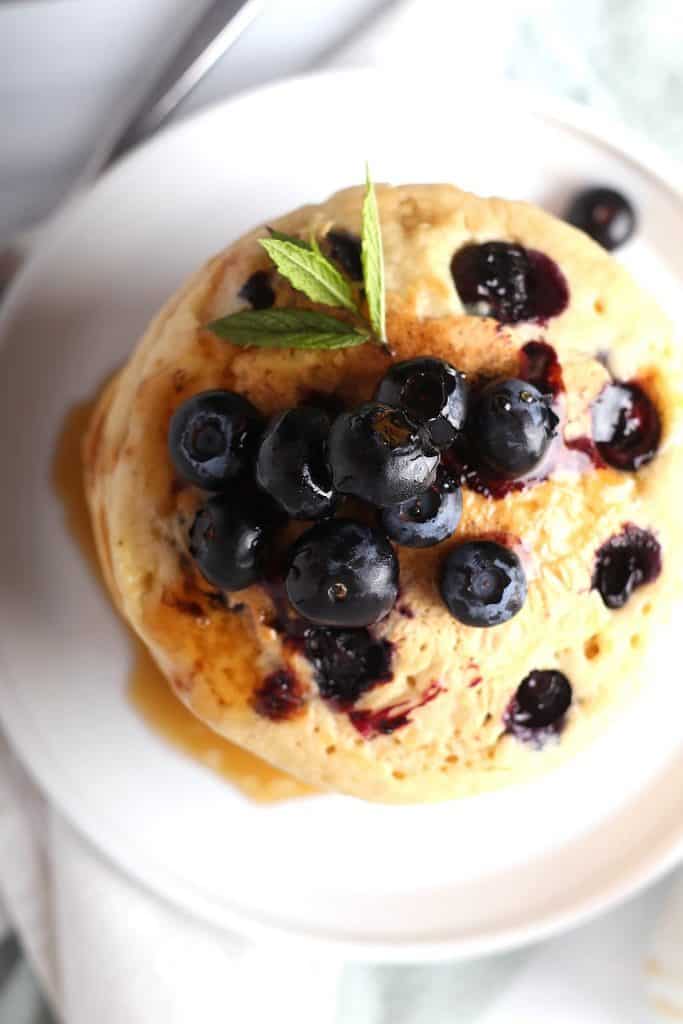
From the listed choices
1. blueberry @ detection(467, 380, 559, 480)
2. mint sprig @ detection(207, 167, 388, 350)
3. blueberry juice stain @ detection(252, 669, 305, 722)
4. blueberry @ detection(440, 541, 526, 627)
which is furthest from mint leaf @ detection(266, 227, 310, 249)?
blueberry juice stain @ detection(252, 669, 305, 722)

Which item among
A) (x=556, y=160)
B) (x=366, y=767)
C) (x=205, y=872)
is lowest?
(x=205, y=872)

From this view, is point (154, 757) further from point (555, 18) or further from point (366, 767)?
point (555, 18)

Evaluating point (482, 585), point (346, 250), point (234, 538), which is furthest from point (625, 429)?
point (234, 538)

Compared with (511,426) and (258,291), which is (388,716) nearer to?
(511,426)

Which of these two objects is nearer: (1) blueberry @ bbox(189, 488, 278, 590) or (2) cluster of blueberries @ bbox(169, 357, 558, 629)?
(2) cluster of blueberries @ bbox(169, 357, 558, 629)

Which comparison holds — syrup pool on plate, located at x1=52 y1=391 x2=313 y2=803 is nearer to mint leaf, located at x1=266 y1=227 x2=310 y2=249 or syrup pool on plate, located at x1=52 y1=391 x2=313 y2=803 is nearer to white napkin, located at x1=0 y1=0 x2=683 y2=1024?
white napkin, located at x1=0 y1=0 x2=683 y2=1024

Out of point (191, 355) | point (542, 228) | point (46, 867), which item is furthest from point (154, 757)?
point (542, 228)
